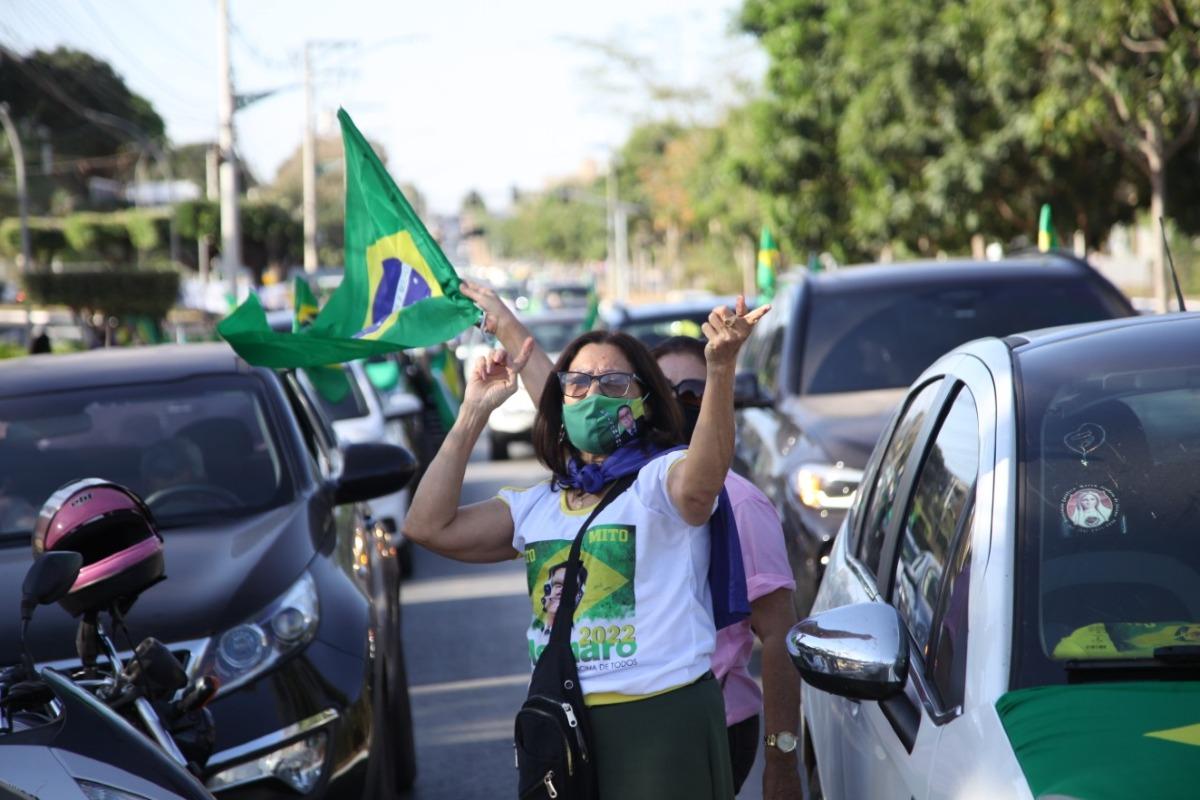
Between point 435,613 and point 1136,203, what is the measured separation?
21522 millimetres

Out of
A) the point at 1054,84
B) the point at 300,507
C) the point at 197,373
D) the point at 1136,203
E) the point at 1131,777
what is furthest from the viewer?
the point at 1136,203

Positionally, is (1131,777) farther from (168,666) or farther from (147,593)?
(147,593)

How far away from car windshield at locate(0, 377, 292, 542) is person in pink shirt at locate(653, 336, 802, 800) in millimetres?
2123

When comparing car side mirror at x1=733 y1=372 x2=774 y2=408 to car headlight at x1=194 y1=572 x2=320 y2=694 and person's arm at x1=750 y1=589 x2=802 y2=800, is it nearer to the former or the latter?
car headlight at x1=194 y1=572 x2=320 y2=694

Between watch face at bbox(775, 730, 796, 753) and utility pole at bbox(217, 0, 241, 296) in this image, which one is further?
utility pole at bbox(217, 0, 241, 296)

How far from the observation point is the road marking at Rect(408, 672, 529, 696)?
8875 mm

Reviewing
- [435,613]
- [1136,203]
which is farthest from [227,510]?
[1136,203]

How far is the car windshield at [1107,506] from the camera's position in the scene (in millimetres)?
3041

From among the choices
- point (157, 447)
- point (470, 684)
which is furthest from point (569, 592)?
point (470, 684)

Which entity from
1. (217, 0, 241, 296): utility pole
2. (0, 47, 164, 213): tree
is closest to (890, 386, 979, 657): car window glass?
(217, 0, 241, 296): utility pole

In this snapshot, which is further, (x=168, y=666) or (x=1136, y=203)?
(x=1136, y=203)

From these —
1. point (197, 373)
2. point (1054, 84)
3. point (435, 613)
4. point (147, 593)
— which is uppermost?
point (1054, 84)

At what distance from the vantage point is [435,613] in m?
11.3

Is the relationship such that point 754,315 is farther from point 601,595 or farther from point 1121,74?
point 1121,74
